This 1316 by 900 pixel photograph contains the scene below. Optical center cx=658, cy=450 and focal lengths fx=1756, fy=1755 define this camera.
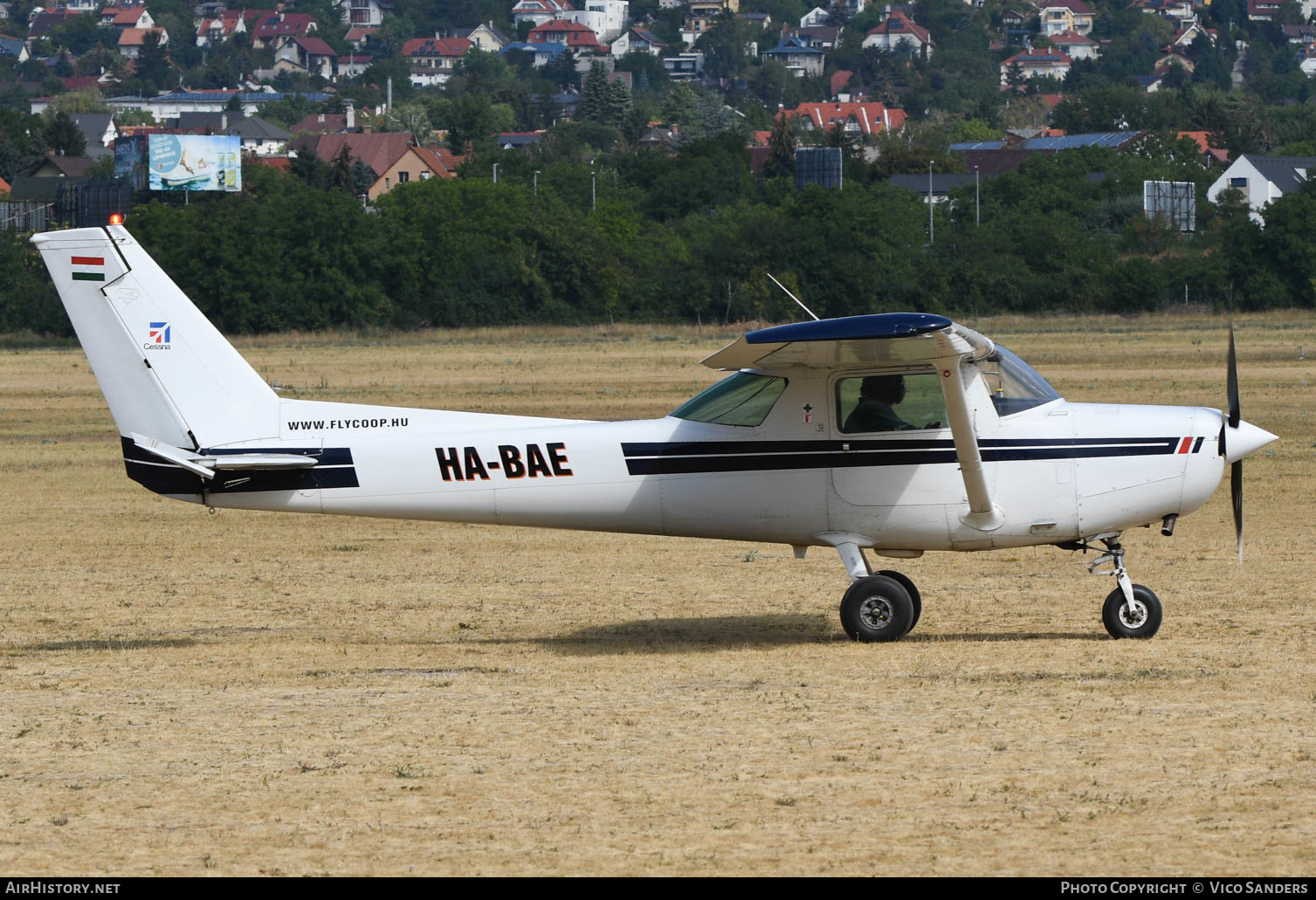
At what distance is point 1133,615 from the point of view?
41.8ft

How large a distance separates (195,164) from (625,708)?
93.4 meters

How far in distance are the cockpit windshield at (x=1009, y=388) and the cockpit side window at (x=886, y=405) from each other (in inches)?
15.2

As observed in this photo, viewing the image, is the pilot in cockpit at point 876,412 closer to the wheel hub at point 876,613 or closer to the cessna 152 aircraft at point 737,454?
the cessna 152 aircraft at point 737,454

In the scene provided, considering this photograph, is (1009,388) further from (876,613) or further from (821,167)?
(821,167)

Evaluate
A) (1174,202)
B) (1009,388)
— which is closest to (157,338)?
(1009,388)

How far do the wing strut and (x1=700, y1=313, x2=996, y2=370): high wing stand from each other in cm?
13

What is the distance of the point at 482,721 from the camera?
1048 centimetres

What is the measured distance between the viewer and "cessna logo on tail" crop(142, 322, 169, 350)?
42.6 ft

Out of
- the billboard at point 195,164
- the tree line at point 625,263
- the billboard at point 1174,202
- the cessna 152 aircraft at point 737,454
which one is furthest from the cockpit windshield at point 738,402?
the billboard at point 1174,202

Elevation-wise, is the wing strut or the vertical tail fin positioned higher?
the vertical tail fin

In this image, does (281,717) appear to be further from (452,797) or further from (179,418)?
(179,418)

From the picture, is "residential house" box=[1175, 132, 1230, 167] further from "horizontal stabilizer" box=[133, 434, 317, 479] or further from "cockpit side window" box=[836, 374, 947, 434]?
"horizontal stabilizer" box=[133, 434, 317, 479]

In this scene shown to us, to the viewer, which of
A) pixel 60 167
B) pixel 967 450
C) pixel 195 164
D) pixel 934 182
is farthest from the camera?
pixel 60 167

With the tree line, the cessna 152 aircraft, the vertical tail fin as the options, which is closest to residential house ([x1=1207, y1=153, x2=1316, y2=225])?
the tree line
